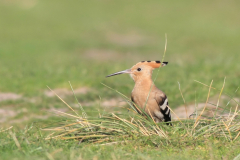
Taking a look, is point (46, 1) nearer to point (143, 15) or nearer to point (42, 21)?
point (42, 21)

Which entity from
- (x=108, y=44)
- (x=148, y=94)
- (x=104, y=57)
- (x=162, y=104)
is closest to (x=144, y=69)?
(x=148, y=94)

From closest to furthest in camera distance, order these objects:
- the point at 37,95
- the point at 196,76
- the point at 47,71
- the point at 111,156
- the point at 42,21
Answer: the point at 111,156 → the point at 37,95 → the point at 196,76 → the point at 47,71 → the point at 42,21

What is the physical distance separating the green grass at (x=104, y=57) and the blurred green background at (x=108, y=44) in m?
0.02

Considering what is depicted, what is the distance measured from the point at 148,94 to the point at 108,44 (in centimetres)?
1217

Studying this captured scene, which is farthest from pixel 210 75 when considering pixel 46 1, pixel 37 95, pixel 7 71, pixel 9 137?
pixel 46 1

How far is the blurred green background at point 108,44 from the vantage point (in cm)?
836

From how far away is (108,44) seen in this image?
55.9 ft

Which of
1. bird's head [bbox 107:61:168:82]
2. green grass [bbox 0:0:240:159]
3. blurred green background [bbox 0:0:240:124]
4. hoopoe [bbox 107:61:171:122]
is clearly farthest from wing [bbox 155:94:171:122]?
blurred green background [bbox 0:0:240:124]

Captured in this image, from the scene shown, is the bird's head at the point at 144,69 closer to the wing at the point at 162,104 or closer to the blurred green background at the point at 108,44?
the wing at the point at 162,104

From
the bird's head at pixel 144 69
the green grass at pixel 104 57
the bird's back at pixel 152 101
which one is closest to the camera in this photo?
the green grass at pixel 104 57

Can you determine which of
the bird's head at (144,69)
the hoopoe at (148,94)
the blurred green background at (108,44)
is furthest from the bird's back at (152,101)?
the blurred green background at (108,44)

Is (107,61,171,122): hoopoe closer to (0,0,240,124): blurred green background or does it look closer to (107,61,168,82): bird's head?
(107,61,168,82): bird's head

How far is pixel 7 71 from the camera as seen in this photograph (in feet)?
31.8

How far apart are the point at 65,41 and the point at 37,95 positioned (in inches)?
386
